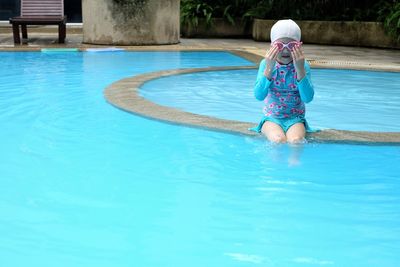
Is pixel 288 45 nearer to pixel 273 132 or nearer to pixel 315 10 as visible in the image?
pixel 273 132

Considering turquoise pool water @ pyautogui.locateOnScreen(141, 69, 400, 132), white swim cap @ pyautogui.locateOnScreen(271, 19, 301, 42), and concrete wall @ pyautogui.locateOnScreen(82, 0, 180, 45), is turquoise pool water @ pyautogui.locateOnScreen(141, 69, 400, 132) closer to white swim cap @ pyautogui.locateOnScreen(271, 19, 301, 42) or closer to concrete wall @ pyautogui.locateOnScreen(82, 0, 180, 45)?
white swim cap @ pyautogui.locateOnScreen(271, 19, 301, 42)

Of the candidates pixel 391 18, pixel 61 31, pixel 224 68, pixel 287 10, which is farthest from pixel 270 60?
pixel 287 10

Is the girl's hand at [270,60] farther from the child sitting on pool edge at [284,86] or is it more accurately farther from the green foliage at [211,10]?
the green foliage at [211,10]

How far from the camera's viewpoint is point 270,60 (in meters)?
4.92

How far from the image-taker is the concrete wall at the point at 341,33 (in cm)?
1469

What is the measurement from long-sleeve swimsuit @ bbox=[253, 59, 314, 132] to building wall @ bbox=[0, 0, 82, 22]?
16.0 meters

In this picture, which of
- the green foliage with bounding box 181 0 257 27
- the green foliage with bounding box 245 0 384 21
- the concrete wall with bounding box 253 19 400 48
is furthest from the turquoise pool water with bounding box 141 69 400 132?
the green foliage with bounding box 181 0 257 27

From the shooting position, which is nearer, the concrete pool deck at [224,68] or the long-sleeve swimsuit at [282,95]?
the long-sleeve swimsuit at [282,95]

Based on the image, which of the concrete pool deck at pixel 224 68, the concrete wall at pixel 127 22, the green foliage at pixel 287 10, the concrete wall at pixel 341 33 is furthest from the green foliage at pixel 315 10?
the concrete wall at pixel 127 22

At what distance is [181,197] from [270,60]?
5.28 ft

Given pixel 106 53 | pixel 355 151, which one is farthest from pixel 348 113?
pixel 106 53

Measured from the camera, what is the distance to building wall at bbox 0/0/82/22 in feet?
65.3

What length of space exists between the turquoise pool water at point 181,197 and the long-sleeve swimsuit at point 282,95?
0.94ft

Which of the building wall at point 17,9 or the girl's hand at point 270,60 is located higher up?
the building wall at point 17,9
